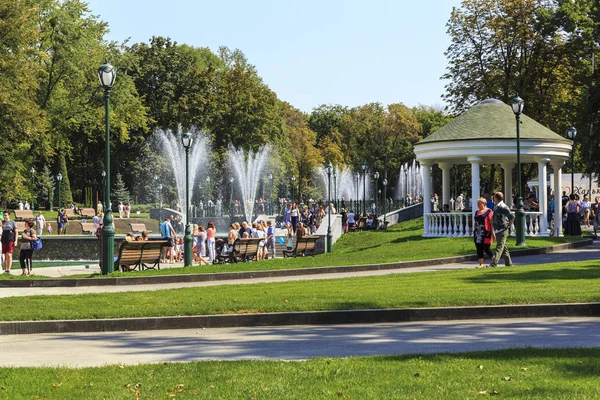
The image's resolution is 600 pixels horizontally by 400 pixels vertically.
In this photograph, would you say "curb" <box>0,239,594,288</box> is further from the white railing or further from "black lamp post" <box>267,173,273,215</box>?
"black lamp post" <box>267,173,273,215</box>

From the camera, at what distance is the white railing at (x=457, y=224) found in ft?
124

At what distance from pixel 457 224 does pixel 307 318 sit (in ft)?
83.3

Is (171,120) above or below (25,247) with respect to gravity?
above

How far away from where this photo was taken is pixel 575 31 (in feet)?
178

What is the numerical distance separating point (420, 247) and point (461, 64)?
90.0 ft

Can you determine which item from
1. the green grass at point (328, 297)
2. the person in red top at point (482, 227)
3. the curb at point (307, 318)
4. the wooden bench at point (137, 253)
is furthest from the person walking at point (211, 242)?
the curb at point (307, 318)

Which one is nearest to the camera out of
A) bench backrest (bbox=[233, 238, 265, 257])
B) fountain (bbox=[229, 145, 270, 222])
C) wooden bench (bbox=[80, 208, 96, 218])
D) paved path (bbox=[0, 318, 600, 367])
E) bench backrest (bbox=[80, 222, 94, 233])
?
paved path (bbox=[0, 318, 600, 367])

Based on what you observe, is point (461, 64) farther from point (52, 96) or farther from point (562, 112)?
point (52, 96)

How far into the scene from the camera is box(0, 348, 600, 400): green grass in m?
7.82

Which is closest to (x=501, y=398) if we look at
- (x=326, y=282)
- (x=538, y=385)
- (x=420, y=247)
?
(x=538, y=385)

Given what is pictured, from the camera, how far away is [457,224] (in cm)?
3888

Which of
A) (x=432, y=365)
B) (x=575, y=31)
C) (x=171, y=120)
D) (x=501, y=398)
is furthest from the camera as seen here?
(x=171, y=120)

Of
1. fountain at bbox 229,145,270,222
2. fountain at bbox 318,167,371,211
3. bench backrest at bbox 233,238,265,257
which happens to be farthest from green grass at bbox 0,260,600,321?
fountain at bbox 318,167,371,211

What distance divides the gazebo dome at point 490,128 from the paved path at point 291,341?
24797 millimetres
